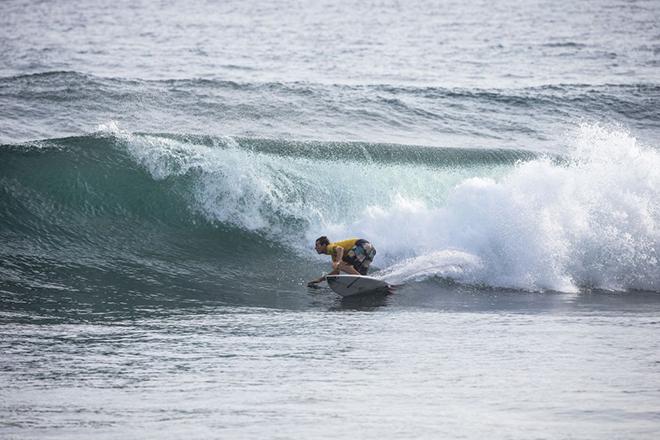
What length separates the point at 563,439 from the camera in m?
6.48

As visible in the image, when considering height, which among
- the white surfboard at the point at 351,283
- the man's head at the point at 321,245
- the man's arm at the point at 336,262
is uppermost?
the man's head at the point at 321,245

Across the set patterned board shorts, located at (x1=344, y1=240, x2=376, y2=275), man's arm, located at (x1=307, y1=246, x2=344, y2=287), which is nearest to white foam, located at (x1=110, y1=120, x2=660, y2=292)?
patterned board shorts, located at (x1=344, y1=240, x2=376, y2=275)

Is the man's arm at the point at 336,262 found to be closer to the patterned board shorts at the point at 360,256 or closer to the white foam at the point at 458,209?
the patterned board shorts at the point at 360,256

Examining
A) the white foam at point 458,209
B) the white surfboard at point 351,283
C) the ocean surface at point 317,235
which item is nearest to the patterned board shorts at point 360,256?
the white surfboard at point 351,283

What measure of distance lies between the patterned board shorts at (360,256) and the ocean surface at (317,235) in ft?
1.97

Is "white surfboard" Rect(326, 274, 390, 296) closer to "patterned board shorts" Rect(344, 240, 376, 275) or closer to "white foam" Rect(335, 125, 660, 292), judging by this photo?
"patterned board shorts" Rect(344, 240, 376, 275)

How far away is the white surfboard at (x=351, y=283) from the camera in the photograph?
11945 mm

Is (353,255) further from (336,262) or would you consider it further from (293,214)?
(293,214)

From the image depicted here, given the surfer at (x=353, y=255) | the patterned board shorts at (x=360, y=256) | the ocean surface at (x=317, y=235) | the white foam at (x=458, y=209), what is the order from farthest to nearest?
the white foam at (x=458, y=209), the patterned board shorts at (x=360, y=256), the surfer at (x=353, y=255), the ocean surface at (x=317, y=235)

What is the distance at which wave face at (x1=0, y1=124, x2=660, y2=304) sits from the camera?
44.2 feet

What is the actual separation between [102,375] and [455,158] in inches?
454

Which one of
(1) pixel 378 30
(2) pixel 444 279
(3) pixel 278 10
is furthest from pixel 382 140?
(3) pixel 278 10

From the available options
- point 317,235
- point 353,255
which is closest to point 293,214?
point 317,235

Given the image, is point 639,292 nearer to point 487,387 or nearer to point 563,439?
point 487,387
